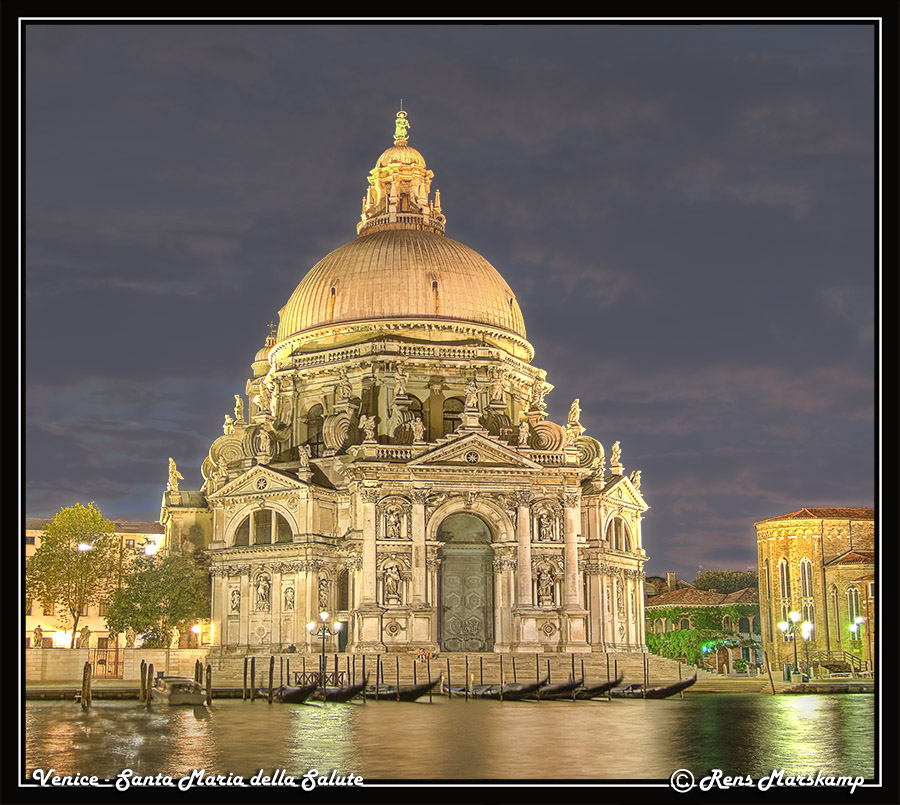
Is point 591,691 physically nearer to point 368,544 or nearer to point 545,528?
point 545,528

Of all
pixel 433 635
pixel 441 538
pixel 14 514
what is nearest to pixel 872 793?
pixel 14 514

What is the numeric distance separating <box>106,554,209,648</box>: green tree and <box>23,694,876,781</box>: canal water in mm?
21569

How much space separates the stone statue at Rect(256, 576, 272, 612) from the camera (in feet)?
219

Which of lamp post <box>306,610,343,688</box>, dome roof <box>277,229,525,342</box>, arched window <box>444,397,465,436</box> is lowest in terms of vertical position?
lamp post <box>306,610,343,688</box>

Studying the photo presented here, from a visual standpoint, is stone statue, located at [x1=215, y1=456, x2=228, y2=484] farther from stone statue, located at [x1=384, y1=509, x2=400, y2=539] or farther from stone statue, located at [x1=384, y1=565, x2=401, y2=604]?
stone statue, located at [x1=384, y1=565, x2=401, y2=604]

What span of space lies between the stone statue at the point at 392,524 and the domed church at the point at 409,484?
0.10 metres

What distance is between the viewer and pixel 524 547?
64.2 metres

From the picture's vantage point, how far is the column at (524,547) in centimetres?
6388

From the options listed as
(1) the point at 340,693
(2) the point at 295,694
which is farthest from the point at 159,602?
(1) the point at 340,693

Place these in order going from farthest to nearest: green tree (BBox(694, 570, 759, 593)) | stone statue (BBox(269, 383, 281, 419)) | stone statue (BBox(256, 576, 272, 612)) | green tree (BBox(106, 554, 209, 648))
A: green tree (BBox(694, 570, 759, 593))
stone statue (BBox(269, 383, 281, 419))
green tree (BBox(106, 554, 209, 648))
stone statue (BBox(256, 576, 272, 612))

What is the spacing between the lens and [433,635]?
6259 centimetres

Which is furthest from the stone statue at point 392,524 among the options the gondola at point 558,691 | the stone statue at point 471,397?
the gondola at point 558,691

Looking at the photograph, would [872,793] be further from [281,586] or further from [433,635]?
[281,586]

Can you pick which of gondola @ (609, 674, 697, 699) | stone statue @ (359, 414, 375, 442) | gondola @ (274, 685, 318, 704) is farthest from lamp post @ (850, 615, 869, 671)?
gondola @ (274, 685, 318, 704)
